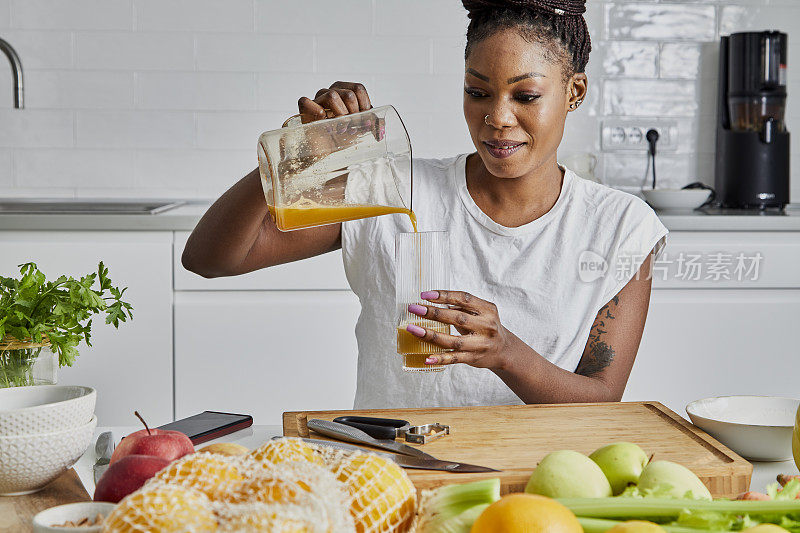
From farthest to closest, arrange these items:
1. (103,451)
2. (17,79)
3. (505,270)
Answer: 1. (17,79)
2. (505,270)
3. (103,451)

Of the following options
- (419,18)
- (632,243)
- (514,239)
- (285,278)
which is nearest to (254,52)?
(419,18)

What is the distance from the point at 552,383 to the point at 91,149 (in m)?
1.98

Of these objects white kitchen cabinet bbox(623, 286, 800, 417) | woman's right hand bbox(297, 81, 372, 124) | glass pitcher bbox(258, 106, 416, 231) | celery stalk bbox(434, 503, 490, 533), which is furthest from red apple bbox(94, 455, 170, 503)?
white kitchen cabinet bbox(623, 286, 800, 417)

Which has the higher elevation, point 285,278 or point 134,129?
point 134,129

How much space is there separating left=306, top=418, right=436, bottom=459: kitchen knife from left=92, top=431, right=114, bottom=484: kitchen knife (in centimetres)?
25

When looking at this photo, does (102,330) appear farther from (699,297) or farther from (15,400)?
(699,297)

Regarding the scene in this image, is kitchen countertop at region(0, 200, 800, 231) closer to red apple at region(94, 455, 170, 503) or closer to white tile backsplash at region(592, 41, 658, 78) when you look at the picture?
white tile backsplash at region(592, 41, 658, 78)

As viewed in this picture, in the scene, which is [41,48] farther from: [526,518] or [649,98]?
[526,518]

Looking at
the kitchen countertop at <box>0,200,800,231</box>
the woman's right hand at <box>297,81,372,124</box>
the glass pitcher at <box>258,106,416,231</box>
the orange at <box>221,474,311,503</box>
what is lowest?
the orange at <box>221,474,311,503</box>

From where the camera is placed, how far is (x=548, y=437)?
117 cm

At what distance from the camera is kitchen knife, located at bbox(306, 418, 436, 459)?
106cm

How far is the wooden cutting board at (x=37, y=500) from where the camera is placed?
0.85 metres

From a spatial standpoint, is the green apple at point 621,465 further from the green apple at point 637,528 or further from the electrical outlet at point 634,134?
the electrical outlet at point 634,134

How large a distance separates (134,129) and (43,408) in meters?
2.13
